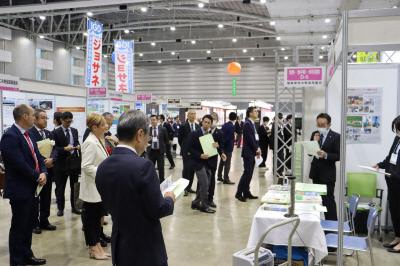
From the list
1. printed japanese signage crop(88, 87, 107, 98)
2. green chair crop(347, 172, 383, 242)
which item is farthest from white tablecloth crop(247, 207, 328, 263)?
printed japanese signage crop(88, 87, 107, 98)

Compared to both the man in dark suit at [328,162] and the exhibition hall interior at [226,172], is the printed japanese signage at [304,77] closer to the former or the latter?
the exhibition hall interior at [226,172]

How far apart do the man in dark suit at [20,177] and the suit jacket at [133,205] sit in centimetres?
185

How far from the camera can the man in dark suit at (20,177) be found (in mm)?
3318

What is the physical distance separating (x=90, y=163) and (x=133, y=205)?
2.01 meters

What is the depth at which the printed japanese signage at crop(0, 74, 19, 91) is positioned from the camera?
6586mm

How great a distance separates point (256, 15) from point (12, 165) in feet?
41.0

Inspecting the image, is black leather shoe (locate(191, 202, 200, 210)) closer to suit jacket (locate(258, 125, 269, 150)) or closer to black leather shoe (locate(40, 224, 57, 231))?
black leather shoe (locate(40, 224, 57, 231))

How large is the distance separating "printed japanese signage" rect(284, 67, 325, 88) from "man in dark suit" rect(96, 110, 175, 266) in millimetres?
4676

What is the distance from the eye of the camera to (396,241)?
4324 millimetres

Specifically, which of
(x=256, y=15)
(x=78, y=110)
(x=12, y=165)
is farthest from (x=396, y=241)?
(x=256, y=15)

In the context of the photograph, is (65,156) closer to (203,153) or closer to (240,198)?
(203,153)

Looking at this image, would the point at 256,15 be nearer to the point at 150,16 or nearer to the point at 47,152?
the point at 150,16

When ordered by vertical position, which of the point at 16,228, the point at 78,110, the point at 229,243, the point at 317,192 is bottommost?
the point at 229,243

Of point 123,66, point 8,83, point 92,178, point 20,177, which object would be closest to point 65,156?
point 92,178
